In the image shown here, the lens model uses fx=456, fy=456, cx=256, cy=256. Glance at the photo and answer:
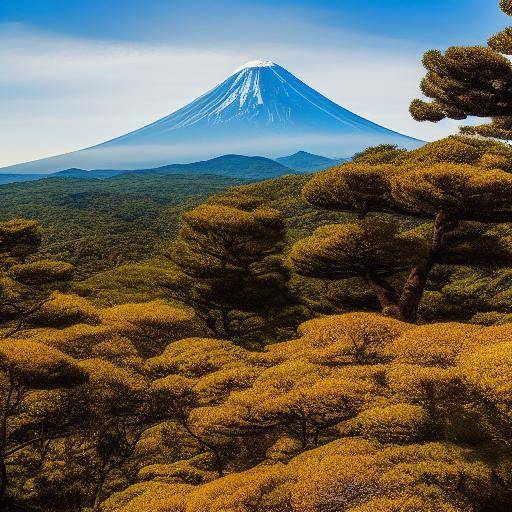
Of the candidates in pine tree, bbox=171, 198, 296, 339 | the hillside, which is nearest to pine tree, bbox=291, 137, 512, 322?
pine tree, bbox=171, 198, 296, 339

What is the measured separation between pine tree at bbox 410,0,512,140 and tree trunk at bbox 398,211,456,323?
549 cm

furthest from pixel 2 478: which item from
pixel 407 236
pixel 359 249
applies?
pixel 407 236

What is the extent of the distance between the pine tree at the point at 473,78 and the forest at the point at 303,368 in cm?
8

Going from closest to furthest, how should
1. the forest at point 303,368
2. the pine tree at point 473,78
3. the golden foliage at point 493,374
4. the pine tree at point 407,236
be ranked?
the golden foliage at point 493,374, the forest at point 303,368, the pine tree at point 407,236, the pine tree at point 473,78

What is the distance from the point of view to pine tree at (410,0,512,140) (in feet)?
56.5

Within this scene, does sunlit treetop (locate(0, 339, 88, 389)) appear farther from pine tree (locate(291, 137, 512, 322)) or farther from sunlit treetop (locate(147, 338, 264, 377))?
pine tree (locate(291, 137, 512, 322))

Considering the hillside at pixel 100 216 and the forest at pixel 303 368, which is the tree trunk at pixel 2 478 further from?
the hillside at pixel 100 216

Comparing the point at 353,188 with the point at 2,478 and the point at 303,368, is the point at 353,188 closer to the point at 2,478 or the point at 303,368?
the point at 303,368

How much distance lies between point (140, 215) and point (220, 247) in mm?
107775

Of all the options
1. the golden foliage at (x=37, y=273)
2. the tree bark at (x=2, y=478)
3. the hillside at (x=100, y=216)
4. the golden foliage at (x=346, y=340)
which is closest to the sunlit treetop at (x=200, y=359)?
the golden foliage at (x=346, y=340)

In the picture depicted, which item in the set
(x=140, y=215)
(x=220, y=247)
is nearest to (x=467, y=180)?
(x=220, y=247)

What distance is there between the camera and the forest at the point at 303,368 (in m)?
9.12

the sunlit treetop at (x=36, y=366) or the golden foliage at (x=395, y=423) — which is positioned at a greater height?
the sunlit treetop at (x=36, y=366)

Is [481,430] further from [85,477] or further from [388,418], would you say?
[85,477]
